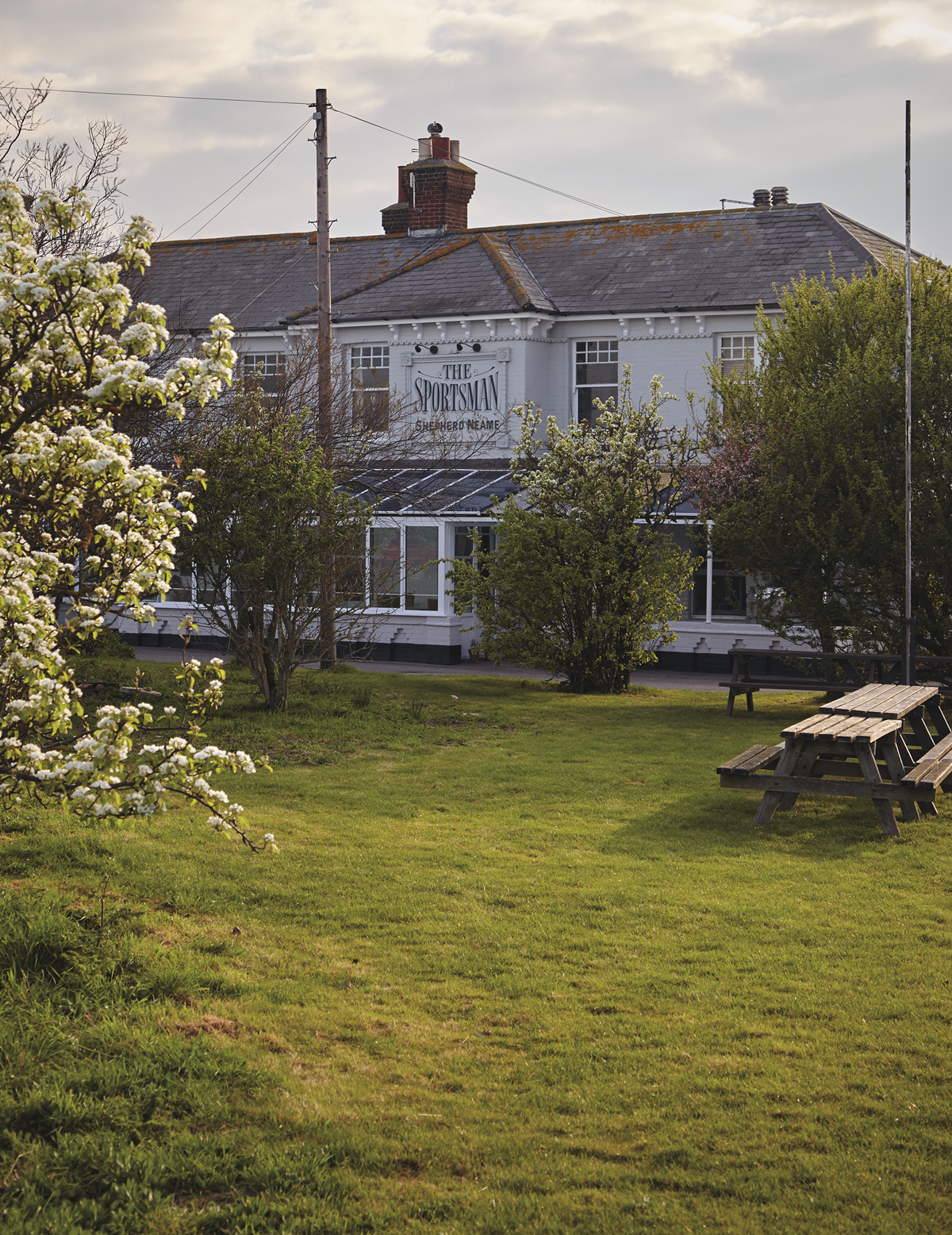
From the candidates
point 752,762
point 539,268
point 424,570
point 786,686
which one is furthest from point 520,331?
point 752,762

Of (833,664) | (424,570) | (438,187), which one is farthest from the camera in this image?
(438,187)

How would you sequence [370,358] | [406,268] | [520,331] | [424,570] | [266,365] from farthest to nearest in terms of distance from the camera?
1. [406,268]
2. [370,358]
3. [266,365]
4. [424,570]
5. [520,331]

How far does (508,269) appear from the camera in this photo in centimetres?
2592

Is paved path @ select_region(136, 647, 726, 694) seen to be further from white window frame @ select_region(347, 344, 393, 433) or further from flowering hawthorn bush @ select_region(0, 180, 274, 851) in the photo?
flowering hawthorn bush @ select_region(0, 180, 274, 851)

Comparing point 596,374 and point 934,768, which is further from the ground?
point 596,374

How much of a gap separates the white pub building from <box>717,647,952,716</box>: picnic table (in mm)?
6068

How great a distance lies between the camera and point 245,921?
7.10m

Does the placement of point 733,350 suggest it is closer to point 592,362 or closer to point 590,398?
point 592,362

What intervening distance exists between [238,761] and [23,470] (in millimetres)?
1562

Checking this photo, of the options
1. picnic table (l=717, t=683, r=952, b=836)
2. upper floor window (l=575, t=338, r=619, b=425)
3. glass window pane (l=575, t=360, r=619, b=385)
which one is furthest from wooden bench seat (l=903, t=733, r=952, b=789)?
glass window pane (l=575, t=360, r=619, b=385)

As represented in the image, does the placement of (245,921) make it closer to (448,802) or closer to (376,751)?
(448,802)

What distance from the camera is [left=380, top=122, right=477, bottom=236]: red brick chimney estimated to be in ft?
95.9

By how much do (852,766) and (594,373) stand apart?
51.1 ft

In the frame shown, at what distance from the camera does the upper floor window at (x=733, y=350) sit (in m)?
23.6
